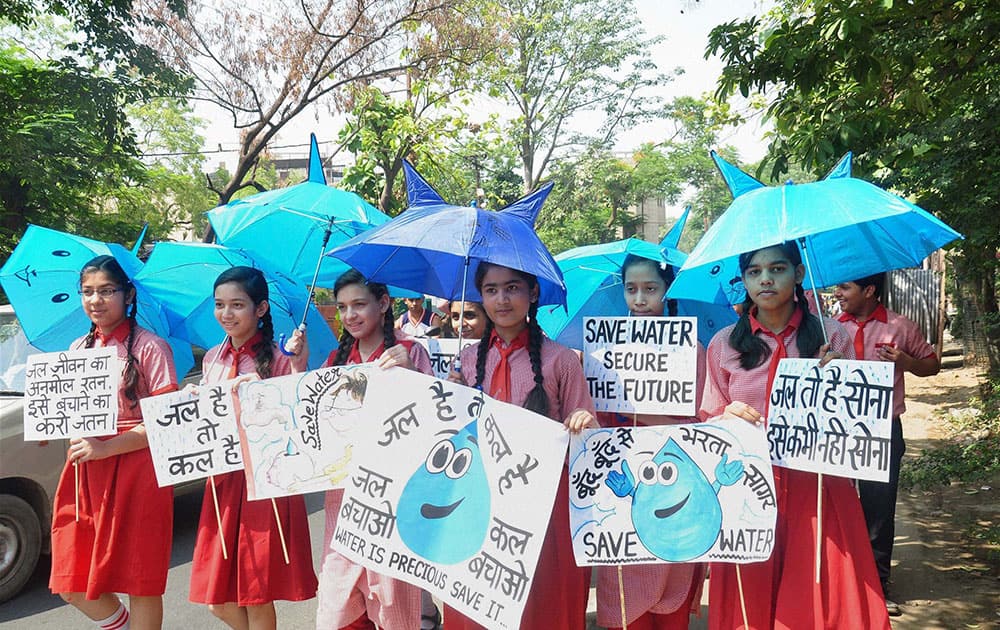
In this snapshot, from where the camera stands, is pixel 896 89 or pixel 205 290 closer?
pixel 205 290

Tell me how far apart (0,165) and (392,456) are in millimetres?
7767

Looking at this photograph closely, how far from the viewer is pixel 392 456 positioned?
2854mm

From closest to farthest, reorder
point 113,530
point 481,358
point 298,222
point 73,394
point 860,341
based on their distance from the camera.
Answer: point 481,358, point 113,530, point 73,394, point 298,222, point 860,341

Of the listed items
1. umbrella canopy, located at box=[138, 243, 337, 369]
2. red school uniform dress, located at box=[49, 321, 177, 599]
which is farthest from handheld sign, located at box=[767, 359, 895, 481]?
red school uniform dress, located at box=[49, 321, 177, 599]

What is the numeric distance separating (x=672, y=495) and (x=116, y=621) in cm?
278

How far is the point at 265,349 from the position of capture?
12.0ft

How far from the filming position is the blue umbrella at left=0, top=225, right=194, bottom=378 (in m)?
3.90

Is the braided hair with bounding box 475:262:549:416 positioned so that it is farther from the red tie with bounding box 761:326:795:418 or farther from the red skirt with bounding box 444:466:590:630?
the red tie with bounding box 761:326:795:418

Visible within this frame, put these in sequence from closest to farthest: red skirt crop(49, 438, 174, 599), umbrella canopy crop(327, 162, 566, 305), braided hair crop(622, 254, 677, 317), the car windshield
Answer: umbrella canopy crop(327, 162, 566, 305)
red skirt crop(49, 438, 174, 599)
braided hair crop(622, 254, 677, 317)
the car windshield

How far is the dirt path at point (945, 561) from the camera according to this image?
4.38 meters

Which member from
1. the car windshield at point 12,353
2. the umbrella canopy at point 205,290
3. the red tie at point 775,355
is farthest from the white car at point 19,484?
the red tie at point 775,355

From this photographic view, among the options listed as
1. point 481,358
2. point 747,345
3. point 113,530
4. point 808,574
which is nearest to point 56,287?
point 113,530

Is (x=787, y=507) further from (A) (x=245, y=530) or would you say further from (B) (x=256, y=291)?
(B) (x=256, y=291)

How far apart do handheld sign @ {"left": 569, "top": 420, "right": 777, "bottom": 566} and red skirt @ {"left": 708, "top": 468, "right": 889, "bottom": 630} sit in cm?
20
